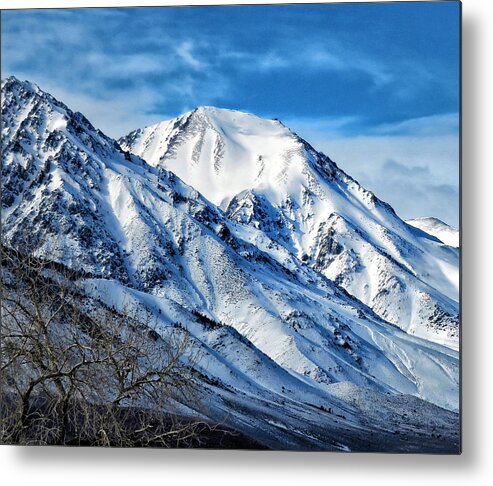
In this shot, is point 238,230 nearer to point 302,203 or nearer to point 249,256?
point 249,256

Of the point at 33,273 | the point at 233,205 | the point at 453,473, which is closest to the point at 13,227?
the point at 33,273

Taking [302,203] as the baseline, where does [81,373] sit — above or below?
below

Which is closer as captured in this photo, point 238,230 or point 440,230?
point 440,230

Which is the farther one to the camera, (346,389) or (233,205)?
(233,205)

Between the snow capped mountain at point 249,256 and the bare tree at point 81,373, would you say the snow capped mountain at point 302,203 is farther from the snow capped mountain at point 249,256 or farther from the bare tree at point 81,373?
the bare tree at point 81,373

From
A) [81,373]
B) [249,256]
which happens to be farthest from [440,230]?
[81,373]

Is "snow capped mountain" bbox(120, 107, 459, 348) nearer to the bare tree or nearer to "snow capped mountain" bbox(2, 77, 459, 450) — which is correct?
"snow capped mountain" bbox(2, 77, 459, 450)

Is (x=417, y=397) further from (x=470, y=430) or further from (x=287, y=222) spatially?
(x=287, y=222)
